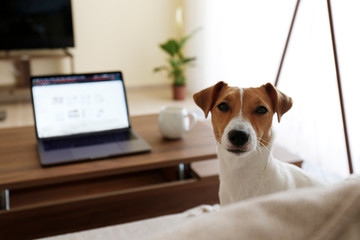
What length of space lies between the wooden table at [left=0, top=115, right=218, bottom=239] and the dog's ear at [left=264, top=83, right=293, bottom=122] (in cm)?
54

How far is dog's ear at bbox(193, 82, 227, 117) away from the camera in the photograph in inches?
41.0

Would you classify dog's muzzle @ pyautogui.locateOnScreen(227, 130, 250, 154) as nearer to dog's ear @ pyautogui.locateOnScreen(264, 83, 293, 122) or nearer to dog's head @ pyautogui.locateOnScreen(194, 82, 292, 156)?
dog's head @ pyautogui.locateOnScreen(194, 82, 292, 156)

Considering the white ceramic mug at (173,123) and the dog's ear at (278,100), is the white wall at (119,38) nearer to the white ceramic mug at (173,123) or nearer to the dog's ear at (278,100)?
the white ceramic mug at (173,123)

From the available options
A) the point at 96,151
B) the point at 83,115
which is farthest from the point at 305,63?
the point at 96,151

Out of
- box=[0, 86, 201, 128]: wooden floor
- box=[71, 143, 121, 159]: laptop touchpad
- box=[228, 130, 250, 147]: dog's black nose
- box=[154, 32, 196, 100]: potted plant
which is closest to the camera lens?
box=[228, 130, 250, 147]: dog's black nose

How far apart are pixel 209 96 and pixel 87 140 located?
0.75 metres

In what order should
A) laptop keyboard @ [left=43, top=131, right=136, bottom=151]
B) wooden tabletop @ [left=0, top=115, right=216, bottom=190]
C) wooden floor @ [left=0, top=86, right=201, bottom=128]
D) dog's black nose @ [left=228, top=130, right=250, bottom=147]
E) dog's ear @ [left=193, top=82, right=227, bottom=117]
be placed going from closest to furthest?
1. dog's black nose @ [left=228, top=130, right=250, bottom=147]
2. dog's ear @ [left=193, top=82, right=227, bottom=117]
3. wooden tabletop @ [left=0, top=115, right=216, bottom=190]
4. laptop keyboard @ [left=43, top=131, right=136, bottom=151]
5. wooden floor @ [left=0, top=86, right=201, bottom=128]

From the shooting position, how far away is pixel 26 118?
414cm

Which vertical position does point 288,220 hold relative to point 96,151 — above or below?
above

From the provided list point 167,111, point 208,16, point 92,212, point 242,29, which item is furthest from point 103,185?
point 208,16

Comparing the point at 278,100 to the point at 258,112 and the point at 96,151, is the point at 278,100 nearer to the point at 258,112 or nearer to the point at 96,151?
the point at 258,112

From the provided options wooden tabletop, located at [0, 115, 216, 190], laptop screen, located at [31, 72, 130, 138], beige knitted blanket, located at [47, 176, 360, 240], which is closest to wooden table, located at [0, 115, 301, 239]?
wooden tabletop, located at [0, 115, 216, 190]

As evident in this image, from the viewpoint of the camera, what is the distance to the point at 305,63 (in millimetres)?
2990

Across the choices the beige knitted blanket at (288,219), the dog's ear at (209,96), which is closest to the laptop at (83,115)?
the dog's ear at (209,96)
